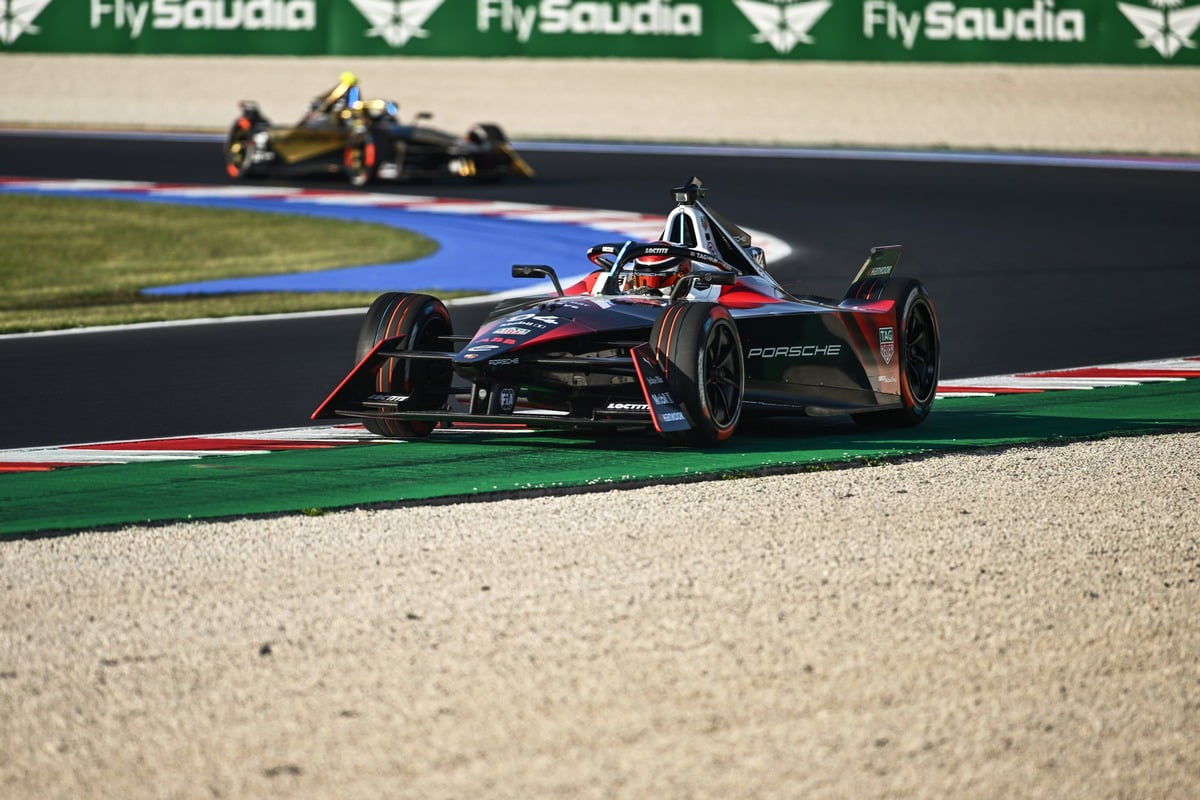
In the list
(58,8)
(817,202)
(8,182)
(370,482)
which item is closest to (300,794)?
(370,482)

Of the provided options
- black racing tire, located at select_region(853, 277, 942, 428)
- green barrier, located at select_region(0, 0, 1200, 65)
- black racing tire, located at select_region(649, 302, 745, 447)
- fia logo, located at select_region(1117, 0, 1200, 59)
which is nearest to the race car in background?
green barrier, located at select_region(0, 0, 1200, 65)

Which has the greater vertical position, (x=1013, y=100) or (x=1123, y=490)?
(x=1013, y=100)

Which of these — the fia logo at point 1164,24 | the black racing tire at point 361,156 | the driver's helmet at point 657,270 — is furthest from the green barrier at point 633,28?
the driver's helmet at point 657,270

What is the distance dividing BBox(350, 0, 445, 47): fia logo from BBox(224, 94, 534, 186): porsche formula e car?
20.4 ft

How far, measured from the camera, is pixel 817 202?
22156mm

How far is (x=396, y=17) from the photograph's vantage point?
30938mm

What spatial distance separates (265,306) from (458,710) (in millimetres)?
10134

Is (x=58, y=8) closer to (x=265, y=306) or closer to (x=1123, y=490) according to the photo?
(x=265, y=306)

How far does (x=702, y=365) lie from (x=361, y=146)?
16.5 metres

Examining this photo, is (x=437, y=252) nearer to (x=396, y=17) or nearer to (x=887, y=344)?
(x=887, y=344)

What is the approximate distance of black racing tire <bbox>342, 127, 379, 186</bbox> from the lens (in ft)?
78.5

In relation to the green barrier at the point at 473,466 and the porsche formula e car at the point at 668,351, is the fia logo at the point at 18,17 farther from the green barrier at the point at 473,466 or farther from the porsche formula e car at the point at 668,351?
the green barrier at the point at 473,466

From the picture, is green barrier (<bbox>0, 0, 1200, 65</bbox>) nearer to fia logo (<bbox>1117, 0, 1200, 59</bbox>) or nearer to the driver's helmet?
fia logo (<bbox>1117, 0, 1200, 59</bbox>)

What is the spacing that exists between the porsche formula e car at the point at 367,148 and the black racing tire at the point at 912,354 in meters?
14.7
